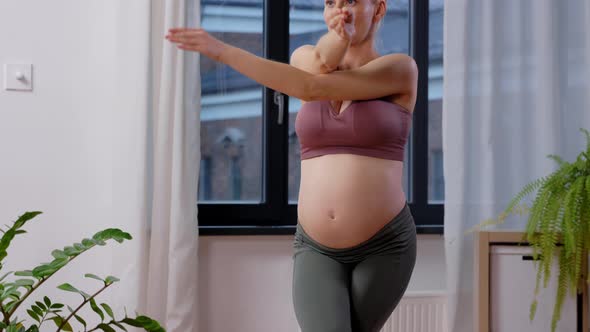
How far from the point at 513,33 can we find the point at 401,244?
1.82m

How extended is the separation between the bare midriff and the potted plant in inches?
45.0

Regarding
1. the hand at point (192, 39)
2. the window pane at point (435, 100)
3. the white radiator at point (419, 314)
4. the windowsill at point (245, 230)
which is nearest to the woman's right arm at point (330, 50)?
the hand at point (192, 39)

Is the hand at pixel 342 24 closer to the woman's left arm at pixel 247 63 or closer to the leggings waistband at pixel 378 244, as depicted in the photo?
the woman's left arm at pixel 247 63

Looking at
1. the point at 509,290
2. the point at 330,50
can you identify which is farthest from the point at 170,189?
the point at 330,50

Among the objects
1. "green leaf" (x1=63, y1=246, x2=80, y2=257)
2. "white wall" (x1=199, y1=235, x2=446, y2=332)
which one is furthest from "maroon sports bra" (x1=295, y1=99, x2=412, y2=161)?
"white wall" (x1=199, y1=235, x2=446, y2=332)

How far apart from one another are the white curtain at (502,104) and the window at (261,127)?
0.58ft

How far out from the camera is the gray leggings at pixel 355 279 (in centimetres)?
145

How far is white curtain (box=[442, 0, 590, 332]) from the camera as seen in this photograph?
3.00 m

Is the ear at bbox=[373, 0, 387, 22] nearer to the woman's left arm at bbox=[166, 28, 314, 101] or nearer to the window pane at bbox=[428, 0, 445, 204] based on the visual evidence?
the woman's left arm at bbox=[166, 28, 314, 101]

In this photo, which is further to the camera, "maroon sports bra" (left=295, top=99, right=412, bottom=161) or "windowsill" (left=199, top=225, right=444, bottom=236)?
"windowsill" (left=199, top=225, right=444, bottom=236)

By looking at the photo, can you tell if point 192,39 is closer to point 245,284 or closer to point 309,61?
point 309,61

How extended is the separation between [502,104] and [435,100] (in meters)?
0.42

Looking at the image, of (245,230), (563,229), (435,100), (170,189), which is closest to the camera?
(563,229)

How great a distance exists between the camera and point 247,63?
4.86ft
